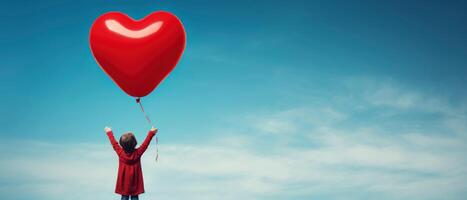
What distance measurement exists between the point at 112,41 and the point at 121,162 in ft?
8.92

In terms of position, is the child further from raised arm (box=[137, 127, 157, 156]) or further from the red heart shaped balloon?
the red heart shaped balloon

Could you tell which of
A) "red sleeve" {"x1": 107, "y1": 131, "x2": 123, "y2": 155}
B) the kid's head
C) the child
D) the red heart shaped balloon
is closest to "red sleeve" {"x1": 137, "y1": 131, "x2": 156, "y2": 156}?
the child

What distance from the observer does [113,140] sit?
8750 mm

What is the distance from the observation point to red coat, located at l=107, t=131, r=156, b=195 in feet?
27.9

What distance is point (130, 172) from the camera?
8.51m

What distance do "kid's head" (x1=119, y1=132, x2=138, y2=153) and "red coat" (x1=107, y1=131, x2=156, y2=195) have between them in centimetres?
14

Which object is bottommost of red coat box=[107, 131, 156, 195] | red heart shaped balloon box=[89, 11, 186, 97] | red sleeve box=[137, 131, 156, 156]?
red coat box=[107, 131, 156, 195]

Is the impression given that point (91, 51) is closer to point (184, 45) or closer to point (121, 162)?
point (184, 45)

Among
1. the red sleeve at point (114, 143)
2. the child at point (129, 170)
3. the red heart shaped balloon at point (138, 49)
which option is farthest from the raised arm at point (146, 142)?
the red heart shaped balloon at point (138, 49)

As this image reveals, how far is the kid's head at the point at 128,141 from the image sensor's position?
27.4 feet

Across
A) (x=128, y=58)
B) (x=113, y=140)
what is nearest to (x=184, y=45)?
(x=128, y=58)

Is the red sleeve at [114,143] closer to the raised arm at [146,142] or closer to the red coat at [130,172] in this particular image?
the red coat at [130,172]


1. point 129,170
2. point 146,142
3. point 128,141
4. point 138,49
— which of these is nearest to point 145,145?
point 146,142

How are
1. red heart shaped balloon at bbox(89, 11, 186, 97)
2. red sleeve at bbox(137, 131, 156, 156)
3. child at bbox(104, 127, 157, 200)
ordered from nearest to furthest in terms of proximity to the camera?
child at bbox(104, 127, 157, 200)
red sleeve at bbox(137, 131, 156, 156)
red heart shaped balloon at bbox(89, 11, 186, 97)
